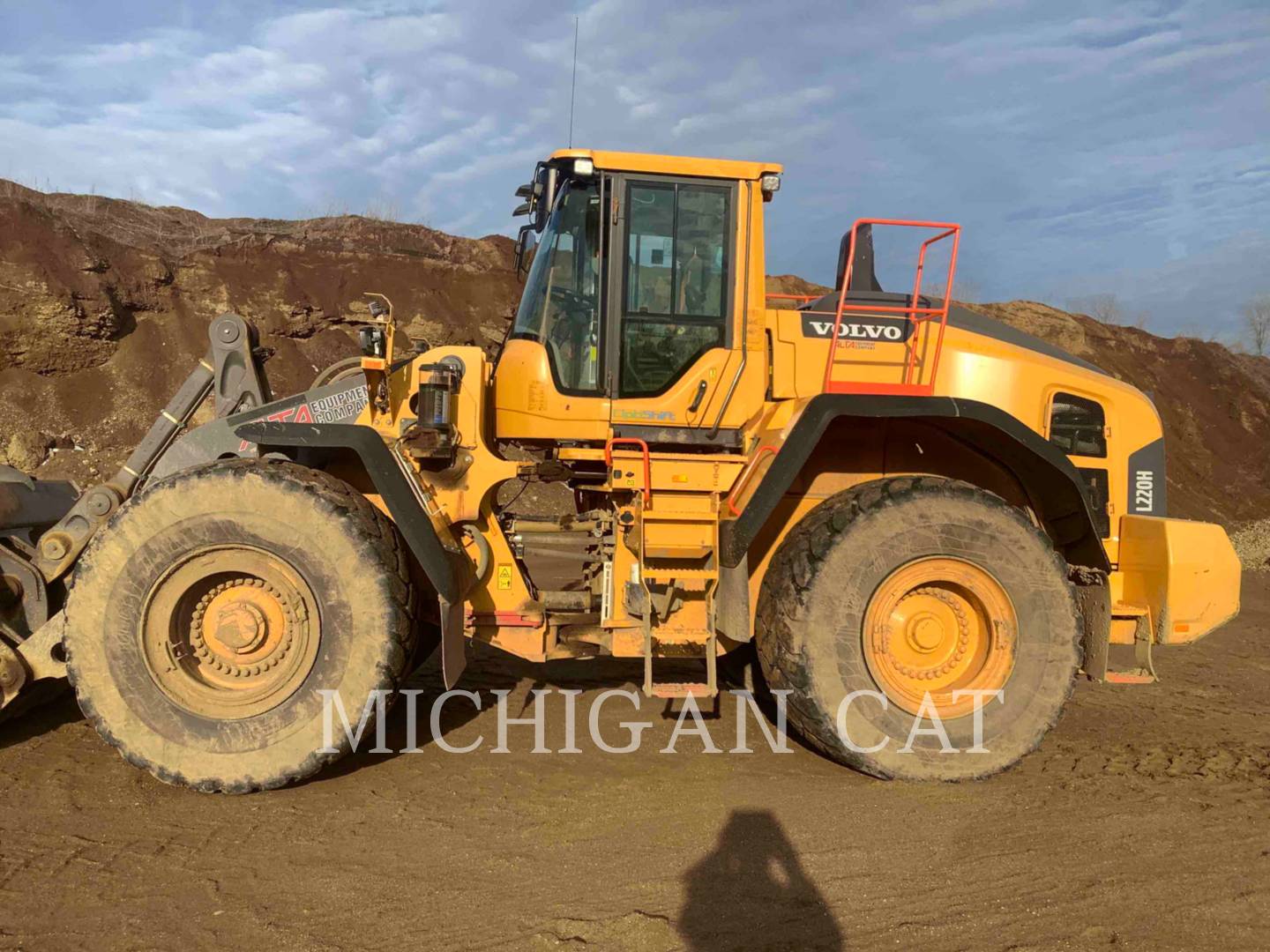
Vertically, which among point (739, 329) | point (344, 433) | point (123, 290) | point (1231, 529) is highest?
point (123, 290)

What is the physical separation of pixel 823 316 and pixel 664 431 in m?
1.11

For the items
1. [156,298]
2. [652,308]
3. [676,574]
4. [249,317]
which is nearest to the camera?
[676,574]

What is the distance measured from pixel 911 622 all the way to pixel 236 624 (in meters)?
3.15

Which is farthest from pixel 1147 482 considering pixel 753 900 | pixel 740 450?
pixel 753 900

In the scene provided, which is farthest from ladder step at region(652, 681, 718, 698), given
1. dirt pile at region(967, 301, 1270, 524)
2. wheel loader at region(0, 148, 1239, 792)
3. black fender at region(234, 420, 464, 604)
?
dirt pile at region(967, 301, 1270, 524)

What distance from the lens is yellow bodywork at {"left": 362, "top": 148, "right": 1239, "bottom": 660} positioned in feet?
13.9

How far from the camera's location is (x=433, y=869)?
313 cm

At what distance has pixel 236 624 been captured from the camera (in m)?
3.83

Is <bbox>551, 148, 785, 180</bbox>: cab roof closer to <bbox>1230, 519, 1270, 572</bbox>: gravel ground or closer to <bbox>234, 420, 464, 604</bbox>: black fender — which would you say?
<bbox>234, 420, 464, 604</bbox>: black fender

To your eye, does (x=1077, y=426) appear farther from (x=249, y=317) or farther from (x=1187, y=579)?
(x=249, y=317)

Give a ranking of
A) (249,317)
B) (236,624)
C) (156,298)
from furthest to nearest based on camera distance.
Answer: (249,317)
(156,298)
(236,624)

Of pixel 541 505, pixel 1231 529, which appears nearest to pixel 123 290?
pixel 541 505

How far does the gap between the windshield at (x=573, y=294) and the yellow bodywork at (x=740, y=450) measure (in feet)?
0.31

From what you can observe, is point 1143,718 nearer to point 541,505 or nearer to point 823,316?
point 823,316
